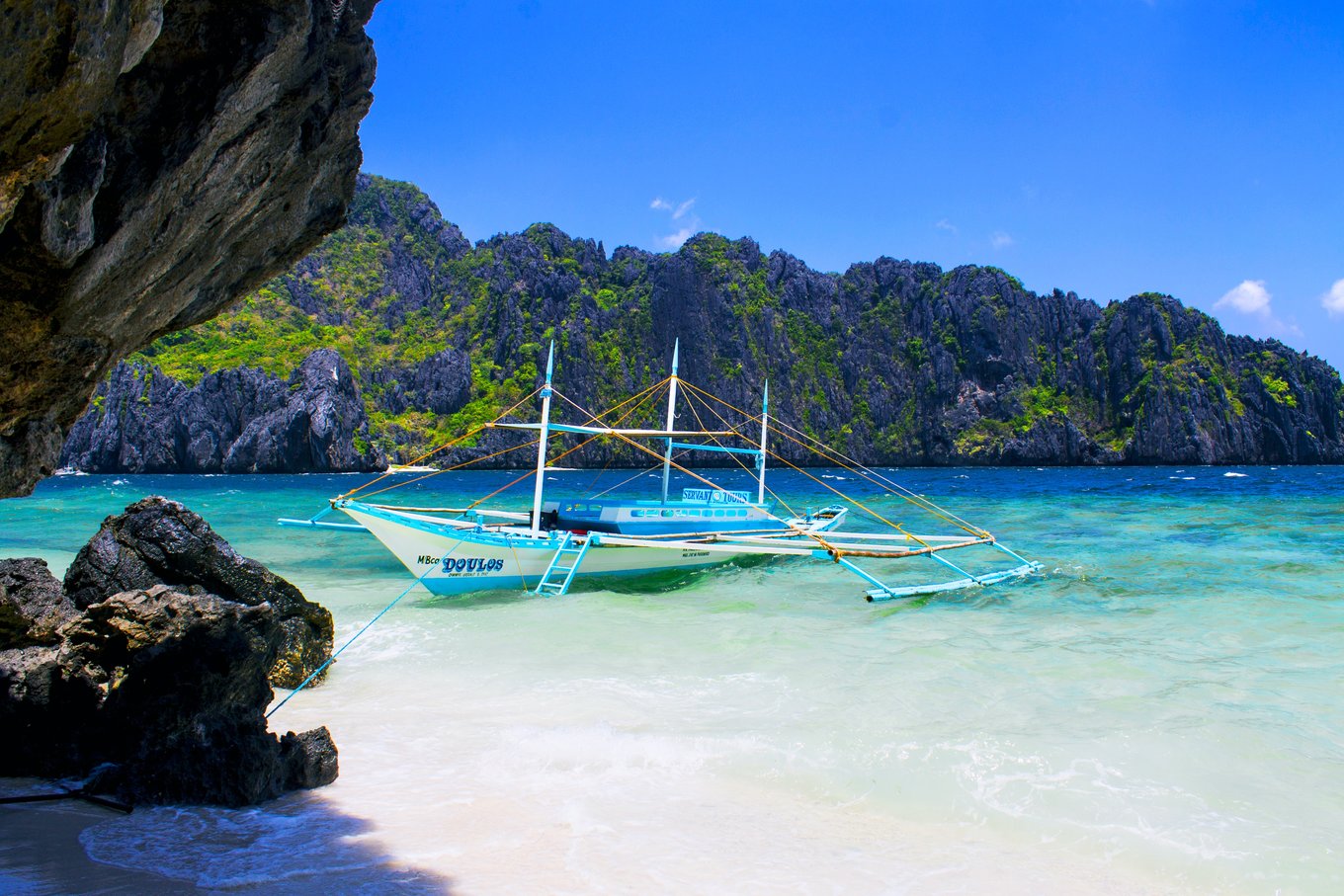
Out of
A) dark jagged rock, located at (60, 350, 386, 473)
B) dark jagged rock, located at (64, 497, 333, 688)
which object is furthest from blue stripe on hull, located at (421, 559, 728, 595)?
dark jagged rock, located at (60, 350, 386, 473)

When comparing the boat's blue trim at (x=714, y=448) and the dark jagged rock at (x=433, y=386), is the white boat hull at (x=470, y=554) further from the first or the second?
the dark jagged rock at (x=433, y=386)

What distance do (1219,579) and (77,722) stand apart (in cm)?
1851

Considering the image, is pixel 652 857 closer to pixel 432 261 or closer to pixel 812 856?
pixel 812 856

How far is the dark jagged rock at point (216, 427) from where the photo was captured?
289 feet

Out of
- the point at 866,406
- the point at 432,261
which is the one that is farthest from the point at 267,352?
the point at 866,406

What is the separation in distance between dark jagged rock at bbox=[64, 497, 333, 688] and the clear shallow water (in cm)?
58

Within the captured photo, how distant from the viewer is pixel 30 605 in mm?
6305

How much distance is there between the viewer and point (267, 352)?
352ft

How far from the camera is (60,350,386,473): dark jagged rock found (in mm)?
Result: 88188

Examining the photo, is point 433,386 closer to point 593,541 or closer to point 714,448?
point 714,448

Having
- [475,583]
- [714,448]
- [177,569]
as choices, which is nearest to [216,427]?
[714,448]

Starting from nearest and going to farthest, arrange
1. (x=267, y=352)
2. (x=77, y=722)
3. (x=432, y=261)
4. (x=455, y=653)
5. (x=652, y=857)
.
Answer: (x=652, y=857), (x=77, y=722), (x=455, y=653), (x=267, y=352), (x=432, y=261)

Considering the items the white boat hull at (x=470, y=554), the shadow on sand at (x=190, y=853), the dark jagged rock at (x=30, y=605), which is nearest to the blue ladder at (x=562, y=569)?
the white boat hull at (x=470, y=554)

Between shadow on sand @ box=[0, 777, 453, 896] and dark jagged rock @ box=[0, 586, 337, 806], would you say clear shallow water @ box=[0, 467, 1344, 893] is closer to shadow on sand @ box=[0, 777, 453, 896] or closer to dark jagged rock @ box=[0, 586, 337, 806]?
shadow on sand @ box=[0, 777, 453, 896]
